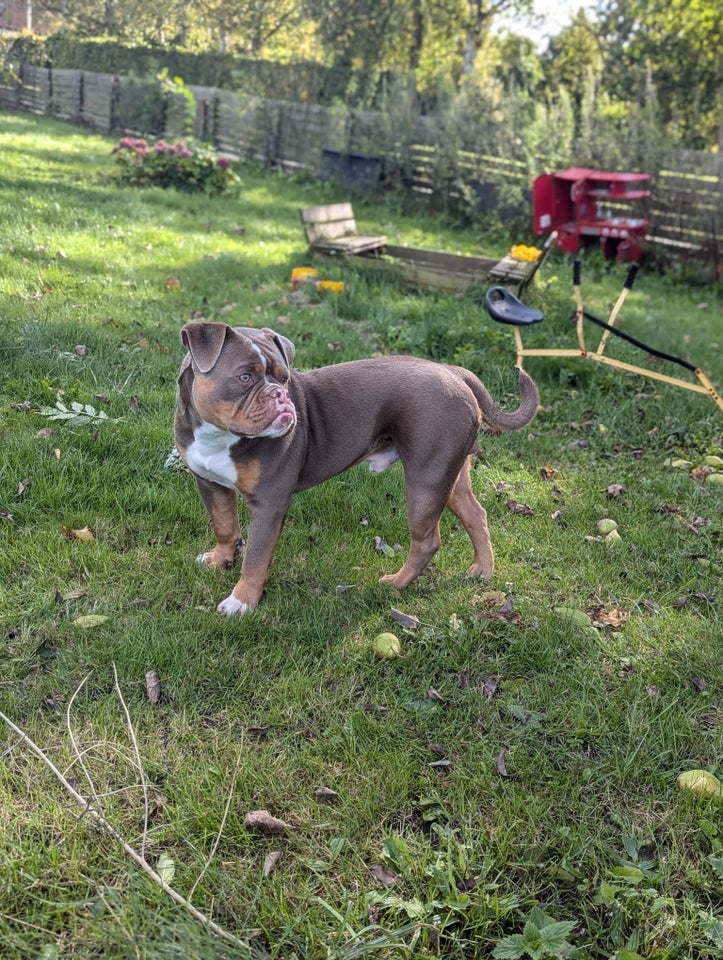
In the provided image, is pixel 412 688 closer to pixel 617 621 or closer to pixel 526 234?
pixel 617 621

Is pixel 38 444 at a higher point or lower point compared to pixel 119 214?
lower

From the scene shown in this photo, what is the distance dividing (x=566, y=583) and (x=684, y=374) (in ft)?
13.7

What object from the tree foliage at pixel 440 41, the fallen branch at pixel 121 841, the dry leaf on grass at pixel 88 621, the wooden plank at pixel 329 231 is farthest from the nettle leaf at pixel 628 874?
the tree foliage at pixel 440 41

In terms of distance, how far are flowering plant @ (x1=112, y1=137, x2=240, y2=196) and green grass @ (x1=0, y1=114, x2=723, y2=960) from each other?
7.76m

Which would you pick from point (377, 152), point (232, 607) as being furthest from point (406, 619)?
point (377, 152)

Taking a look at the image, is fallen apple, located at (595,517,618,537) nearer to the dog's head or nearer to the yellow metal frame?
the yellow metal frame

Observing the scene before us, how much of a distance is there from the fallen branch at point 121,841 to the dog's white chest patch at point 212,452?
133 cm

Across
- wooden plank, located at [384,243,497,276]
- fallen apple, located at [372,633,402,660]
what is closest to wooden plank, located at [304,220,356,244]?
wooden plank, located at [384,243,497,276]

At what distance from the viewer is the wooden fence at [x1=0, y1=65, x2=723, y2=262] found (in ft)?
42.3

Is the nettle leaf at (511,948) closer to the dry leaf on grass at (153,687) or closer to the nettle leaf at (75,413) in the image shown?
the dry leaf on grass at (153,687)

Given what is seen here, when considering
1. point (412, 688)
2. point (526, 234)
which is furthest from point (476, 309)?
point (526, 234)

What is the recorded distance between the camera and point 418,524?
3.66m

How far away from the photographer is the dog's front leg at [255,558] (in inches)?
137

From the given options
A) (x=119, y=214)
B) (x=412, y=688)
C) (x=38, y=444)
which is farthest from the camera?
(x=119, y=214)
